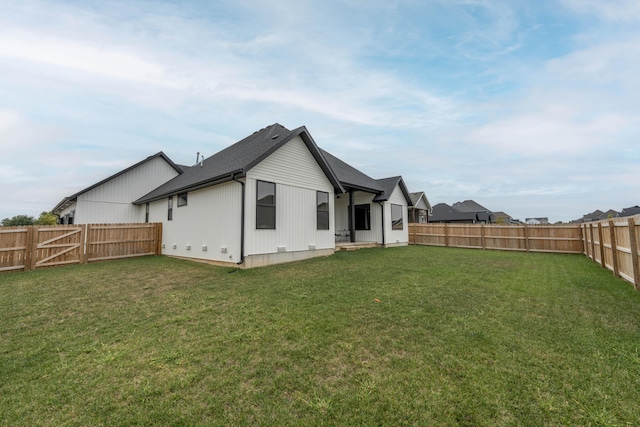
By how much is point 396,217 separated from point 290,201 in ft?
26.8

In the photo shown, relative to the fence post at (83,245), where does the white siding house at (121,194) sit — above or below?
above

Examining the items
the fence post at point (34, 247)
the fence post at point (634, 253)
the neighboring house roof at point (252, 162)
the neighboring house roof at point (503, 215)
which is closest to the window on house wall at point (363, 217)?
the neighboring house roof at point (252, 162)

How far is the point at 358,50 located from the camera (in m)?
11.5

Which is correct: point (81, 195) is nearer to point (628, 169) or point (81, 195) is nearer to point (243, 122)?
point (243, 122)

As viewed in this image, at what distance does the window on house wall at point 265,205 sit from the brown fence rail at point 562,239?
9151 millimetres

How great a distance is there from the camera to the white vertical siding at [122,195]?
45.3 feet

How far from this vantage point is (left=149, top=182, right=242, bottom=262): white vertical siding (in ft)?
28.2

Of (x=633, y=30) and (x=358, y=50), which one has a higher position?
(x=358, y=50)

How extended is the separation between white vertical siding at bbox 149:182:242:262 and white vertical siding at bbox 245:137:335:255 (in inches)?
21.6

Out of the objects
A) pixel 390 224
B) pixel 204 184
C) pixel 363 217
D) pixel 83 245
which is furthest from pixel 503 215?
pixel 83 245

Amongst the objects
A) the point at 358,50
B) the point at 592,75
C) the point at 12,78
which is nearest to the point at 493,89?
the point at 592,75

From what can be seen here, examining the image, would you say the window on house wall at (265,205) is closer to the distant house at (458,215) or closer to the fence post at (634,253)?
the fence post at (634,253)

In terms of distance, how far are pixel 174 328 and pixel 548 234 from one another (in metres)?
16.6

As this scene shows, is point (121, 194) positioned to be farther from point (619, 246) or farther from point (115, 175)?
point (619, 246)
